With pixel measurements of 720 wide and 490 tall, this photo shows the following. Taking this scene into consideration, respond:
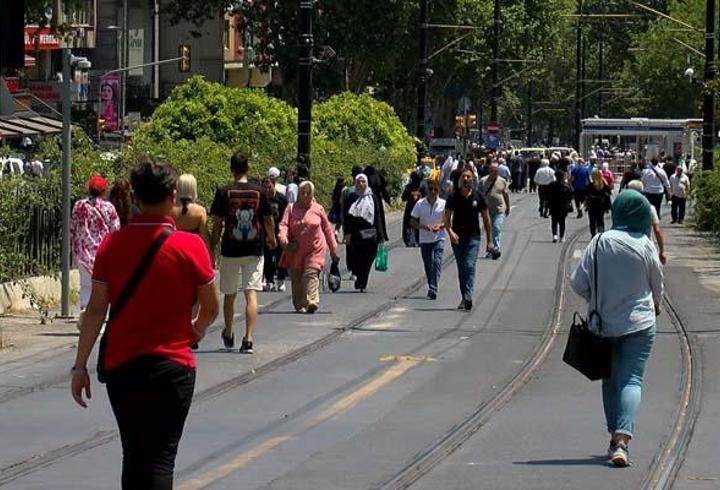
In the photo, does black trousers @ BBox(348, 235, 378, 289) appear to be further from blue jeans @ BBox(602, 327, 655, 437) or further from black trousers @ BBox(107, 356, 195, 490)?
black trousers @ BBox(107, 356, 195, 490)

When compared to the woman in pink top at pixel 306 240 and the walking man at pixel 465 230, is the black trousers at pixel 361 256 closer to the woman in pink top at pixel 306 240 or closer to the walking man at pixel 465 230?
the walking man at pixel 465 230

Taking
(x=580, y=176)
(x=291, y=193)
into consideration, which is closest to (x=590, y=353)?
(x=291, y=193)

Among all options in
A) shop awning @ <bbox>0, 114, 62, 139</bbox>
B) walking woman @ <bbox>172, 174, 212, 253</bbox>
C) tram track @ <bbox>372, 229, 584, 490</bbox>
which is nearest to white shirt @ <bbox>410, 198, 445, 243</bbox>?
tram track @ <bbox>372, 229, 584, 490</bbox>

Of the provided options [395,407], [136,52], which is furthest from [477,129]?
[395,407]

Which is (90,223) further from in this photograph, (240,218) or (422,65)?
(422,65)

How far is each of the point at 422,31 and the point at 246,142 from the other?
1971 centimetres

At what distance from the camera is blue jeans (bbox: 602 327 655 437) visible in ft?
36.3

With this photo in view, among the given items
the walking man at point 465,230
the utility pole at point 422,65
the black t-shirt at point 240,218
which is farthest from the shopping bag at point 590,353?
the utility pole at point 422,65

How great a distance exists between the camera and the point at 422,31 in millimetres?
55031

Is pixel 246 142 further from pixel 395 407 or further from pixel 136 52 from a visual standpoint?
pixel 136 52

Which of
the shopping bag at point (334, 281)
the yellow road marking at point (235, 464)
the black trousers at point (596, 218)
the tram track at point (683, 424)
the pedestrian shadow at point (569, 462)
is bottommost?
the tram track at point (683, 424)

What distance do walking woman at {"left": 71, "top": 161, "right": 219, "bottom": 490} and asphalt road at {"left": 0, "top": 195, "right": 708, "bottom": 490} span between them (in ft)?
8.58

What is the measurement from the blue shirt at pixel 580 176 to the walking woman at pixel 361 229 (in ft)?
66.7

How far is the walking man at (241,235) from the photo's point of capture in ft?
55.8
